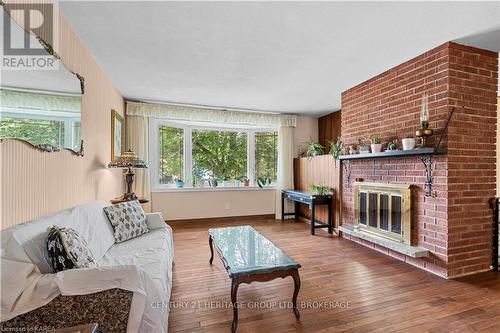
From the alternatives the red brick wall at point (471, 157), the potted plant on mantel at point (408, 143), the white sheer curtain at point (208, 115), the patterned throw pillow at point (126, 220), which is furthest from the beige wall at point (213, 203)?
the red brick wall at point (471, 157)

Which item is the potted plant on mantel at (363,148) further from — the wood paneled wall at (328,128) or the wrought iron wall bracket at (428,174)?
the wood paneled wall at (328,128)

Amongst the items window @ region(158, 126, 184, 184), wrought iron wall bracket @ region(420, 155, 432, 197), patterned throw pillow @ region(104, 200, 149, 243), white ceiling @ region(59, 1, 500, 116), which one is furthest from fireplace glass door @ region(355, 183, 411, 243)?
window @ region(158, 126, 184, 184)

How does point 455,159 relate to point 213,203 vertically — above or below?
above

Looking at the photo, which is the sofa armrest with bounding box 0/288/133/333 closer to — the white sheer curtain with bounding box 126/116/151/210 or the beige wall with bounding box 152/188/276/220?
the white sheer curtain with bounding box 126/116/151/210

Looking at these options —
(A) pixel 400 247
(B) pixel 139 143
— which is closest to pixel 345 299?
(A) pixel 400 247

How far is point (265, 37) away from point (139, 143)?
3.12m

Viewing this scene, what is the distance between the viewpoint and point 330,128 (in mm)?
5402

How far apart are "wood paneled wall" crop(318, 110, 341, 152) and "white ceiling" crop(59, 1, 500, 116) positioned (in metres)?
1.66

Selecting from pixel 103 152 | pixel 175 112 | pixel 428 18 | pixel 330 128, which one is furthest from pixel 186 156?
pixel 428 18

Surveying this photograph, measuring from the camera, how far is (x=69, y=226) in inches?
70.9

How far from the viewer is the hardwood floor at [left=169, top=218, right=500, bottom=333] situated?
5.90ft

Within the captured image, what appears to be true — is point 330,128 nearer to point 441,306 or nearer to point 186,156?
point 186,156

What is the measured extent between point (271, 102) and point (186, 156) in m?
2.00

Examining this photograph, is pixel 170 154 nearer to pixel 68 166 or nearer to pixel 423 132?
pixel 68 166
